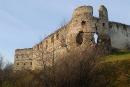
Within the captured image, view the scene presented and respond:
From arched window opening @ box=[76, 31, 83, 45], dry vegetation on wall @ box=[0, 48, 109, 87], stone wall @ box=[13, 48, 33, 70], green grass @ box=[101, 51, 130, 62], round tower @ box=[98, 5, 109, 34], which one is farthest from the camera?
stone wall @ box=[13, 48, 33, 70]

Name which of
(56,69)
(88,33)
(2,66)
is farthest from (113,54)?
(2,66)

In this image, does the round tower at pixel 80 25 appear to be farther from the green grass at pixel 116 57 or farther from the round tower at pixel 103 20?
the green grass at pixel 116 57

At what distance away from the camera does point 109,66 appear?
Answer: 110 ft

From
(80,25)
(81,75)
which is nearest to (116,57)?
(80,25)

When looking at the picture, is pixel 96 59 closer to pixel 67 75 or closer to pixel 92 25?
pixel 67 75

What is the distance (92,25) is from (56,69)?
34.4 feet

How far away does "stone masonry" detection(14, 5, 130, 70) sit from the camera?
3891cm

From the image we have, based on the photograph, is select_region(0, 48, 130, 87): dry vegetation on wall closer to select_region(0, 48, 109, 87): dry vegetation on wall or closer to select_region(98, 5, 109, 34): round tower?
select_region(0, 48, 109, 87): dry vegetation on wall

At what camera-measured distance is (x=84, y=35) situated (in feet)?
127

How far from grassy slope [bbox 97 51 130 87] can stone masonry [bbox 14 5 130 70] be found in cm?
302

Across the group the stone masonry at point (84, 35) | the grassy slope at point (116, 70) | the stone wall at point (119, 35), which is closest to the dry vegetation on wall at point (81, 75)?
the grassy slope at point (116, 70)

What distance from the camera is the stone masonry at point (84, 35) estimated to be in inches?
1532

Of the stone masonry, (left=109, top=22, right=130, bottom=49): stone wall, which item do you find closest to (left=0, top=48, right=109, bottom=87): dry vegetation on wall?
the stone masonry

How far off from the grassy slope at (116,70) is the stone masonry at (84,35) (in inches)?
119
